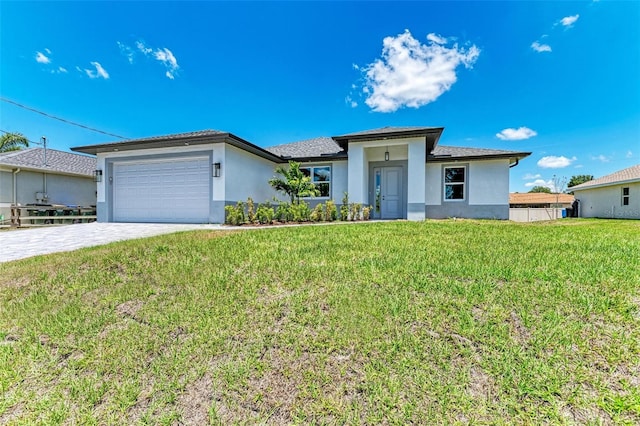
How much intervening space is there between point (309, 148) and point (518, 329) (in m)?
14.2

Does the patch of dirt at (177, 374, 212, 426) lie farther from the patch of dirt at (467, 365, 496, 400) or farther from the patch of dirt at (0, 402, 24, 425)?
the patch of dirt at (467, 365, 496, 400)

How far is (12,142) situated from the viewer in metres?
21.9

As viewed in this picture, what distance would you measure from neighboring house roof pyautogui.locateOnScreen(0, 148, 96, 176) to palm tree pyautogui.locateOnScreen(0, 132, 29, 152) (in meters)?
5.89

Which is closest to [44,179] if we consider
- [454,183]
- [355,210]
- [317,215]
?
[317,215]

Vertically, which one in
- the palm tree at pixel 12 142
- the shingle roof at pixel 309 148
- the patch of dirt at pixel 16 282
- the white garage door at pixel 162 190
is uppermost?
the palm tree at pixel 12 142

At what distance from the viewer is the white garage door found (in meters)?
11.6

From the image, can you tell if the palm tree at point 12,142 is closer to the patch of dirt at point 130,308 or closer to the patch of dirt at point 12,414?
the patch of dirt at point 130,308

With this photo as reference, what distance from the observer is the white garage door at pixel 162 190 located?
11.6 meters

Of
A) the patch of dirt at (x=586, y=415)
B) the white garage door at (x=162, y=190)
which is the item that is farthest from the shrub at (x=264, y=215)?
the patch of dirt at (x=586, y=415)

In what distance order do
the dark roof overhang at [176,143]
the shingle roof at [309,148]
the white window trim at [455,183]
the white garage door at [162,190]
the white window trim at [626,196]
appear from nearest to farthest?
the dark roof overhang at [176,143], the white garage door at [162,190], the white window trim at [455,183], the shingle roof at [309,148], the white window trim at [626,196]

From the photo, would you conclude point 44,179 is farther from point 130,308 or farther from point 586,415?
point 586,415

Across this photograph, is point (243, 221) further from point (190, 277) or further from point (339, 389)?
point (339, 389)

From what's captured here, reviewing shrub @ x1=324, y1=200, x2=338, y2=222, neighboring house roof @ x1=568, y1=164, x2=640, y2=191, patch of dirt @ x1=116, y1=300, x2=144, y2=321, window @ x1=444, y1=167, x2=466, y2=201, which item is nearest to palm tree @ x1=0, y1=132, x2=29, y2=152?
shrub @ x1=324, y1=200, x2=338, y2=222

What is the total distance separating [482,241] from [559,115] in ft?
59.2
